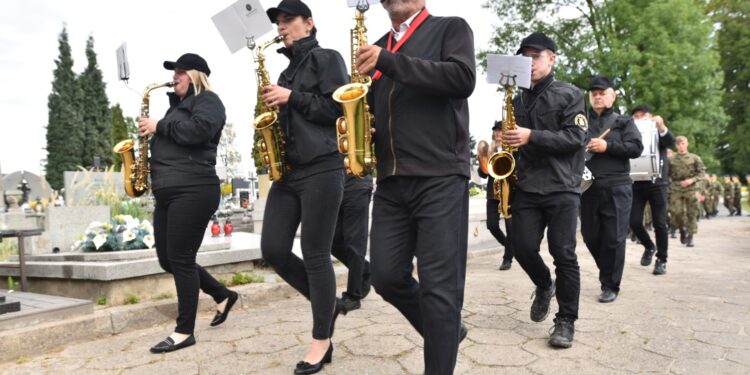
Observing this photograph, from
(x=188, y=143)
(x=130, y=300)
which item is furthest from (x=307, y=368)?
(x=130, y=300)

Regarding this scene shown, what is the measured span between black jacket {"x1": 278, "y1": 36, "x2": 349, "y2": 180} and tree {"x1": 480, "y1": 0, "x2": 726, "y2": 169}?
2287 centimetres

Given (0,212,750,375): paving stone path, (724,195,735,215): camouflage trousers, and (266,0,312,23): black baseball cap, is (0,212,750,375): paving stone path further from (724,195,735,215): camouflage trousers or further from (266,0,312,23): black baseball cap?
(724,195,735,215): camouflage trousers

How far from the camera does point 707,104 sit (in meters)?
25.7

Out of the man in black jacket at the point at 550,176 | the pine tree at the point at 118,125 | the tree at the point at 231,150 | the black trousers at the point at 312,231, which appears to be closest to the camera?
the black trousers at the point at 312,231

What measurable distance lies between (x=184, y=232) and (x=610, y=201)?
12.0 feet

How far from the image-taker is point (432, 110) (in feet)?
8.96

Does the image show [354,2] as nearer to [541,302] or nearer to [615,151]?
[541,302]

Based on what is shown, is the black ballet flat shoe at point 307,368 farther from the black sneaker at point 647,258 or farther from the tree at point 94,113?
the tree at point 94,113

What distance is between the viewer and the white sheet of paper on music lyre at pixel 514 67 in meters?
3.84

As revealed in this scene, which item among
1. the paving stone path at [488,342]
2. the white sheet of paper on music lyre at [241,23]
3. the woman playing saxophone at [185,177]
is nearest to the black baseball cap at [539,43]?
the white sheet of paper on music lyre at [241,23]

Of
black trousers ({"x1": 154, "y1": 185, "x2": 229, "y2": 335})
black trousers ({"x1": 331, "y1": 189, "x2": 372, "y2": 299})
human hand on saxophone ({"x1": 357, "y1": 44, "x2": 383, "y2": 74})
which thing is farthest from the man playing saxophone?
black trousers ({"x1": 331, "y1": 189, "x2": 372, "y2": 299})

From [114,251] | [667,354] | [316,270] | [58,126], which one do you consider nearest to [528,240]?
[667,354]

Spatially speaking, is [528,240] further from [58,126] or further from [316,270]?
[58,126]

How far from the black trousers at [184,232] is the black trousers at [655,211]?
5.39 metres
